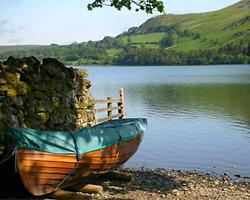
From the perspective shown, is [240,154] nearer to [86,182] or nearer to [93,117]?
[93,117]

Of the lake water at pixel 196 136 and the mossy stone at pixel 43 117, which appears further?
the lake water at pixel 196 136

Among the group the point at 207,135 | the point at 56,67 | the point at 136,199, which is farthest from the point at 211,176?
the point at 207,135

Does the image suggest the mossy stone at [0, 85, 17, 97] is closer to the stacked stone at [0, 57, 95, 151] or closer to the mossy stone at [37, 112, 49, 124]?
the stacked stone at [0, 57, 95, 151]

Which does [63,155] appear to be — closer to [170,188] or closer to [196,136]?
[170,188]

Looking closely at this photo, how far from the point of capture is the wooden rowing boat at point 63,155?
35.9 feet

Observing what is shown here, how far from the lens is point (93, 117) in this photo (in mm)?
18594

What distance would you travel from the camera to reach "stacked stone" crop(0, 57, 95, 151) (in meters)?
13.0

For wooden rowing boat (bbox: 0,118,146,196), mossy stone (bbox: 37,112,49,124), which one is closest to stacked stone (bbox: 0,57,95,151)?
mossy stone (bbox: 37,112,49,124)

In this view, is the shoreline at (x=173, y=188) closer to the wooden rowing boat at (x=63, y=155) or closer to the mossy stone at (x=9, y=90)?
the wooden rowing boat at (x=63, y=155)

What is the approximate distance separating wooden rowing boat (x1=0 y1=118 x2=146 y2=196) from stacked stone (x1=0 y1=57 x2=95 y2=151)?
1697 mm

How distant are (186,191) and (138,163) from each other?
24.0 feet

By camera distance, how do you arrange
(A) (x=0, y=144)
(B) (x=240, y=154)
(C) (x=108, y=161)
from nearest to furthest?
(A) (x=0, y=144) < (C) (x=108, y=161) < (B) (x=240, y=154)

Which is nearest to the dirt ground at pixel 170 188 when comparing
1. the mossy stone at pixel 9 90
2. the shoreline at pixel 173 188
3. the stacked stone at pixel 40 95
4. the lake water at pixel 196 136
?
the shoreline at pixel 173 188

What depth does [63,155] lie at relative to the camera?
11.7 metres
